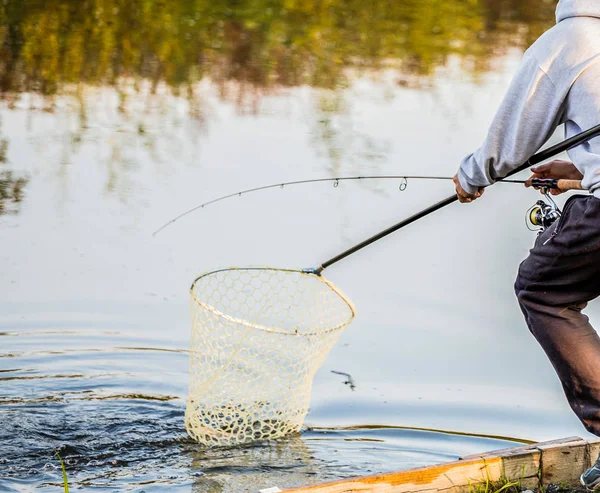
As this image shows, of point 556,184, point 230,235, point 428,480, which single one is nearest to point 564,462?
point 428,480

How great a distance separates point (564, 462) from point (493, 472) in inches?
10.2

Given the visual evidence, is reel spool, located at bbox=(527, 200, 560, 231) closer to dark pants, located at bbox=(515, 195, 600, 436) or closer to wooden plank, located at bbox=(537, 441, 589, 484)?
dark pants, located at bbox=(515, 195, 600, 436)

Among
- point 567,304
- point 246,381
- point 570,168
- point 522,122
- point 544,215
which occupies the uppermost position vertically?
point 522,122

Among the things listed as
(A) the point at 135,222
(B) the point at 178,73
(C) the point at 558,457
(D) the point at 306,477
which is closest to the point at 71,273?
(A) the point at 135,222

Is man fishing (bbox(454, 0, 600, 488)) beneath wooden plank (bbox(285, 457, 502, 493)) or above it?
above

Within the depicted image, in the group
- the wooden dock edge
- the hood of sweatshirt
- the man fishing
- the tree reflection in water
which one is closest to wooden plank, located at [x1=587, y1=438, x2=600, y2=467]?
the wooden dock edge

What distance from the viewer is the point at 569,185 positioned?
8.70 ft

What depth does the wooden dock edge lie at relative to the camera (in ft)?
8.66

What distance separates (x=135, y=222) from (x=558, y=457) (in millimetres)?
3404

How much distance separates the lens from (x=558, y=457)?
9.74ft

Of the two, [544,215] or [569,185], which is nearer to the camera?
[569,185]

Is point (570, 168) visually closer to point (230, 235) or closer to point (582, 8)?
point (582, 8)

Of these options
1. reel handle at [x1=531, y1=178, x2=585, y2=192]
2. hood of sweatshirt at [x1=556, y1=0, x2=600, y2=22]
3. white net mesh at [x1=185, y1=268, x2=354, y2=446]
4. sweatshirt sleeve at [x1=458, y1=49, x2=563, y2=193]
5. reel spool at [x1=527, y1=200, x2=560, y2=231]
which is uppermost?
hood of sweatshirt at [x1=556, y1=0, x2=600, y2=22]

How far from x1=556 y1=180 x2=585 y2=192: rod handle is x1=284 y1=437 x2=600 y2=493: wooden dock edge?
777 millimetres
